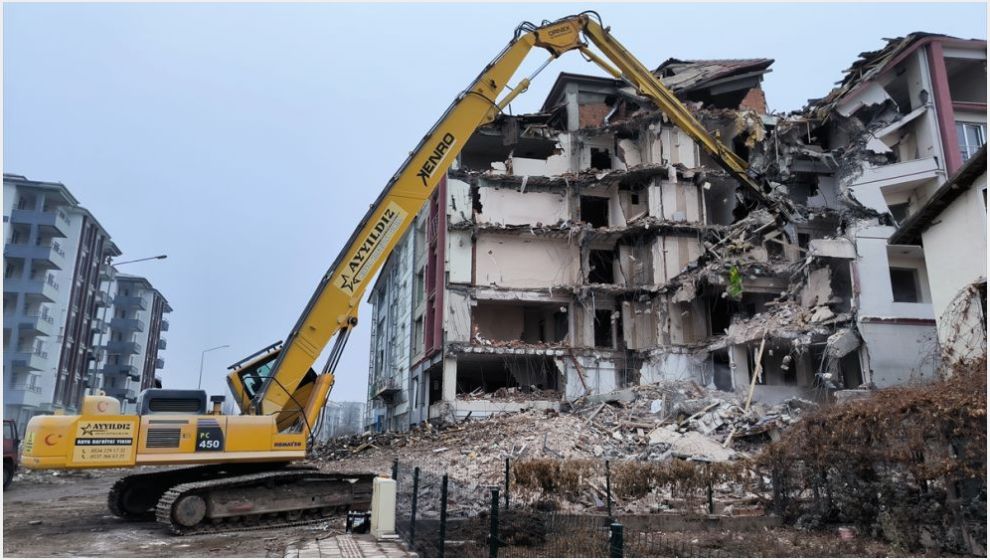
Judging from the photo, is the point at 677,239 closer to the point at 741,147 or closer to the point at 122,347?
the point at 741,147

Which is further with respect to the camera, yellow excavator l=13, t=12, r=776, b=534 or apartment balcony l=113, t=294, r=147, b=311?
apartment balcony l=113, t=294, r=147, b=311

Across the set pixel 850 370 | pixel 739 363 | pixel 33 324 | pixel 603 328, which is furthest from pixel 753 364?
pixel 33 324

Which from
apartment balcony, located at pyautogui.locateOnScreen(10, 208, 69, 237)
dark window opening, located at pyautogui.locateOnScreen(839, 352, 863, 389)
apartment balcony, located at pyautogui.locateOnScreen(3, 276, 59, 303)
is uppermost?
apartment balcony, located at pyautogui.locateOnScreen(10, 208, 69, 237)

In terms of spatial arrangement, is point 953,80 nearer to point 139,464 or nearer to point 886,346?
point 886,346

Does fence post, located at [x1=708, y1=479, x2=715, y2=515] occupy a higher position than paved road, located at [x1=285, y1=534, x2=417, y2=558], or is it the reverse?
fence post, located at [x1=708, y1=479, x2=715, y2=515]

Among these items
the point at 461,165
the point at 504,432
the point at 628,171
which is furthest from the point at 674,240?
the point at 504,432

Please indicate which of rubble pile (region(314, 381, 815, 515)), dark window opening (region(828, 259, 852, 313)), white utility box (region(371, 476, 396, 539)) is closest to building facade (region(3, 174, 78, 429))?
rubble pile (region(314, 381, 815, 515))

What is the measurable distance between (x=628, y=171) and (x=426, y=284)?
12531mm

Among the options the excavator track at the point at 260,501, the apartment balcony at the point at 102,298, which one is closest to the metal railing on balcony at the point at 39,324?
the apartment balcony at the point at 102,298

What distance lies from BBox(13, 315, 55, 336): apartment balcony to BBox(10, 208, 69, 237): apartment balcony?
7166 mm

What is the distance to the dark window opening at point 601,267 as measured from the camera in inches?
1586

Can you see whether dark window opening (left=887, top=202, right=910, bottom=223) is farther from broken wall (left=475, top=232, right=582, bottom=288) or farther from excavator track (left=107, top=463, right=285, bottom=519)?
excavator track (left=107, top=463, right=285, bottom=519)

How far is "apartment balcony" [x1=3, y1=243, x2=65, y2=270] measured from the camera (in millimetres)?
57250

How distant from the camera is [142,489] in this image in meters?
15.0
